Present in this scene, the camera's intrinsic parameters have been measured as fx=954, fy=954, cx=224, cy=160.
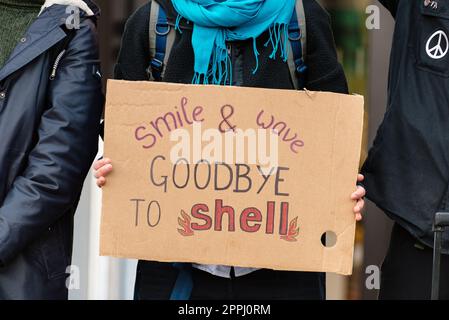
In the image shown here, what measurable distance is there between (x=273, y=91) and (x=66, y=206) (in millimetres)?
775

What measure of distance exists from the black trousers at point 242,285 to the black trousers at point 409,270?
0.24m

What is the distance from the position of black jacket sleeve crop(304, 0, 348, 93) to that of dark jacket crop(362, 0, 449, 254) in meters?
0.21

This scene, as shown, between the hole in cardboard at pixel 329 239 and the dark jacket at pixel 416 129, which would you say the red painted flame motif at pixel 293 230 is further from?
the dark jacket at pixel 416 129

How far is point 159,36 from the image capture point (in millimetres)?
3041

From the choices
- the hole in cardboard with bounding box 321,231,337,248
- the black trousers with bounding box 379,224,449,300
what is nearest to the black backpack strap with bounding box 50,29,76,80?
the hole in cardboard with bounding box 321,231,337,248

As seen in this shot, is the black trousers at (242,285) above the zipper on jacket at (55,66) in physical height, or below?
below

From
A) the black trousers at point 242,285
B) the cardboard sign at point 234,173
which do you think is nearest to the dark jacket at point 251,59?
the cardboard sign at point 234,173

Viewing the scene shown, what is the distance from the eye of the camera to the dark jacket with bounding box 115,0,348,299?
302 cm

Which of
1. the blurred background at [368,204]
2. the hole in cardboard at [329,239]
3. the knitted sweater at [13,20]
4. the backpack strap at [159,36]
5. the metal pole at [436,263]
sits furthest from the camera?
the blurred background at [368,204]

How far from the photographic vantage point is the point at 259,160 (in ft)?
9.69

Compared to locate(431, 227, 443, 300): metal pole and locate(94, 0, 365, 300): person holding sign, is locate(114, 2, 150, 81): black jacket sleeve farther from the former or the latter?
locate(431, 227, 443, 300): metal pole

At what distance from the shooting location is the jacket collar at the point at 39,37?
3.04 metres

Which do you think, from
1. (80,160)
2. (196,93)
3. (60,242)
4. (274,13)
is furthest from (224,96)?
(60,242)
